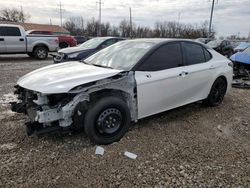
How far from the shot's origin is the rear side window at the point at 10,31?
1288 centimetres

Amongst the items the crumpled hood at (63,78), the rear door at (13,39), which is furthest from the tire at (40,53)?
the crumpled hood at (63,78)

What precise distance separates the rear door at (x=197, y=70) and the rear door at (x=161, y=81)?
0.48ft

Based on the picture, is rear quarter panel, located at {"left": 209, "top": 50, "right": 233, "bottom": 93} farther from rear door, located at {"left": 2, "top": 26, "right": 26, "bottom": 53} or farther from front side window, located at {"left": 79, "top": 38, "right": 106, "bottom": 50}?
rear door, located at {"left": 2, "top": 26, "right": 26, "bottom": 53}

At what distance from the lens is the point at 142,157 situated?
3359 millimetres

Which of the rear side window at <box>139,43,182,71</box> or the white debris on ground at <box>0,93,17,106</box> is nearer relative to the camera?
the rear side window at <box>139,43,182,71</box>

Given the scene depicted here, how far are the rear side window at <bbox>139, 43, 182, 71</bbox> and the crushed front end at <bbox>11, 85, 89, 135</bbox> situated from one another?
1172 mm

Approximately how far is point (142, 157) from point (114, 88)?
42.4 inches

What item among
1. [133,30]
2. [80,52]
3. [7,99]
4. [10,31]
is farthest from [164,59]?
[133,30]

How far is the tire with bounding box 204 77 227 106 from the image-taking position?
5316mm

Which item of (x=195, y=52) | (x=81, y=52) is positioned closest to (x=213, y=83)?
(x=195, y=52)

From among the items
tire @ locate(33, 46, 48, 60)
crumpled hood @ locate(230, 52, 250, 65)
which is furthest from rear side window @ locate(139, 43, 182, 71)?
tire @ locate(33, 46, 48, 60)

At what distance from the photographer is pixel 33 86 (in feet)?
11.1

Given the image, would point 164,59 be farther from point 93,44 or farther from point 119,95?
point 93,44

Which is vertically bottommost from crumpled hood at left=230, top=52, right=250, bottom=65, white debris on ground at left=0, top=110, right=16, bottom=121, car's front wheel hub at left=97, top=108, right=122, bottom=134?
white debris on ground at left=0, top=110, right=16, bottom=121
